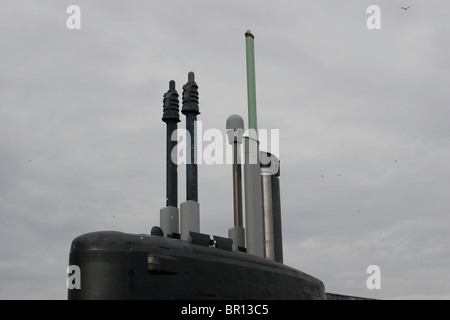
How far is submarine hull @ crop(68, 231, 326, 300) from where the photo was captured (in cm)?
1146

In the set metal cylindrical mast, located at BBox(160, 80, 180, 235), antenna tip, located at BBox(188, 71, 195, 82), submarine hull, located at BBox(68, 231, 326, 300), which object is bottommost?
submarine hull, located at BBox(68, 231, 326, 300)

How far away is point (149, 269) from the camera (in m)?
11.6

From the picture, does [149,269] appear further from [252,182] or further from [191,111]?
[252,182]

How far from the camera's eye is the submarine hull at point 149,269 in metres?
11.5

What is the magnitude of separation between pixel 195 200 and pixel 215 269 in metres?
8.88

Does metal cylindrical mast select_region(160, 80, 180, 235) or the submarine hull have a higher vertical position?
metal cylindrical mast select_region(160, 80, 180, 235)

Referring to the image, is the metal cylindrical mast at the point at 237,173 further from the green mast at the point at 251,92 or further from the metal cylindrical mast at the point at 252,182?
the green mast at the point at 251,92

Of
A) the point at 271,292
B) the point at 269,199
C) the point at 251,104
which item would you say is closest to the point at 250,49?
the point at 251,104

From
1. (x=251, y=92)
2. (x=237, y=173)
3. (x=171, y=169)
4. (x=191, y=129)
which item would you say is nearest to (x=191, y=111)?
(x=191, y=129)

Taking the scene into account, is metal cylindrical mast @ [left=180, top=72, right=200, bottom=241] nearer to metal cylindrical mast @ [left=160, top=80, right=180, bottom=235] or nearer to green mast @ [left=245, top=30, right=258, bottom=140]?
metal cylindrical mast @ [left=160, top=80, right=180, bottom=235]

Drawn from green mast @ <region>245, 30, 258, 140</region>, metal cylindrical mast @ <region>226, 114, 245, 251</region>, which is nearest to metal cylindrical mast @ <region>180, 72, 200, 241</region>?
metal cylindrical mast @ <region>226, 114, 245, 251</region>

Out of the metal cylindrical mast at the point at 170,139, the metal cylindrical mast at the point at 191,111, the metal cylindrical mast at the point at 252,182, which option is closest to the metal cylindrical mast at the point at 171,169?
the metal cylindrical mast at the point at 170,139
